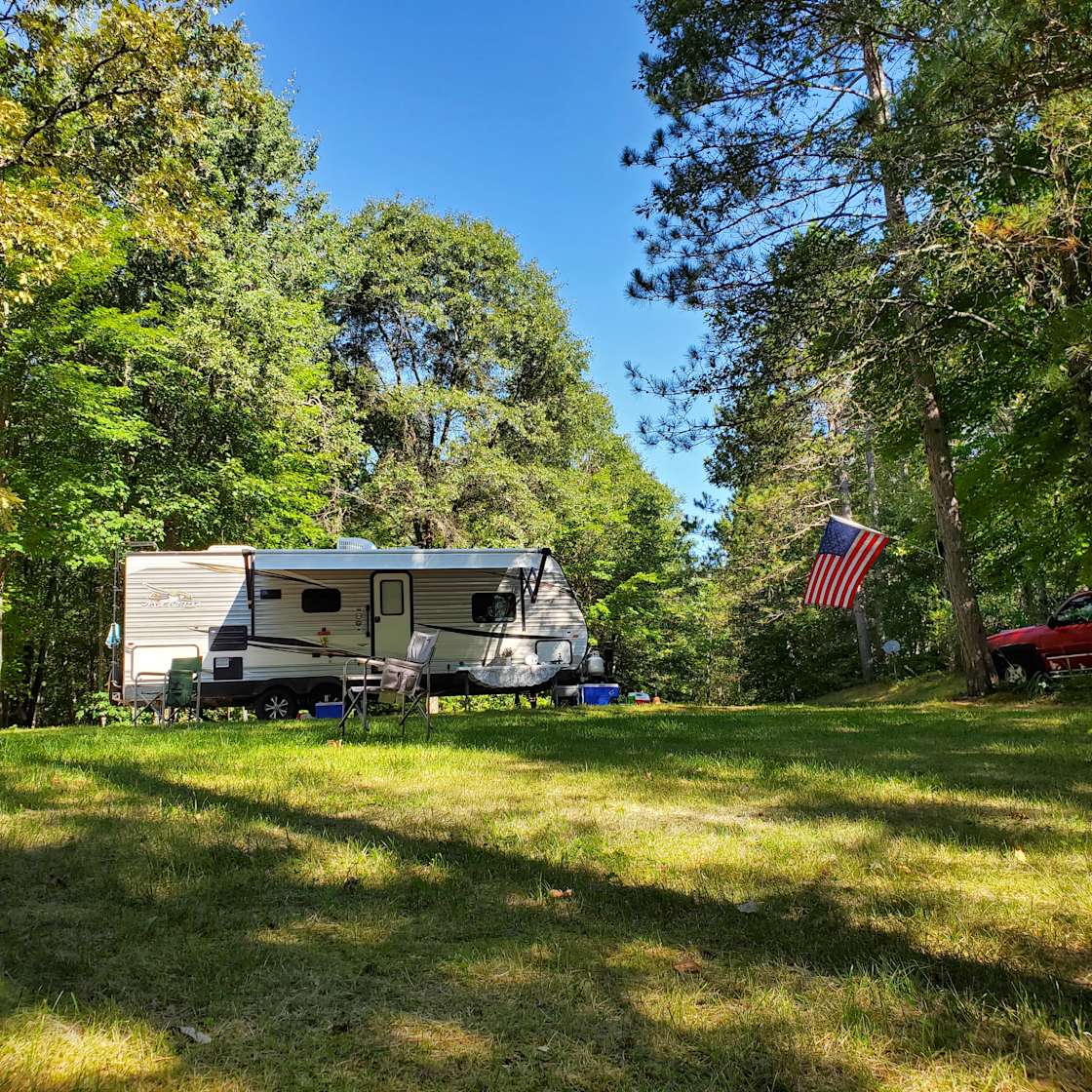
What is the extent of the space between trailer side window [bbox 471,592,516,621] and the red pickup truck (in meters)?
8.36

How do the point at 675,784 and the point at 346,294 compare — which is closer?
the point at 675,784

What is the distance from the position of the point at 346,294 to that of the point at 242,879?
69.8 feet

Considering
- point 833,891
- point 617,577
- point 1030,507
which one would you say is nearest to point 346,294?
point 617,577

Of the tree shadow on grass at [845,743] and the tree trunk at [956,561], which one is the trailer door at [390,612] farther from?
the tree trunk at [956,561]

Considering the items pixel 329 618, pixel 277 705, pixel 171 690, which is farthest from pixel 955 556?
pixel 171 690

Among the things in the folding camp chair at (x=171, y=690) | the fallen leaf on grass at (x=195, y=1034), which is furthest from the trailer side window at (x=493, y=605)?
the fallen leaf on grass at (x=195, y=1034)

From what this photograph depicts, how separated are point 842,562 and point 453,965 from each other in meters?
11.5

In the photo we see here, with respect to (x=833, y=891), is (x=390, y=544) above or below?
above

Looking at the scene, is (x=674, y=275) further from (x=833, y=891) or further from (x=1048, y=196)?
(x=833, y=891)

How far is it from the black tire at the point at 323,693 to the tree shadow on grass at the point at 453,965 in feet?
32.0

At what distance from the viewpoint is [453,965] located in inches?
92.1

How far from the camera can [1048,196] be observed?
7988 mm

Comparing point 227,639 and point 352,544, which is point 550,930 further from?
point 352,544

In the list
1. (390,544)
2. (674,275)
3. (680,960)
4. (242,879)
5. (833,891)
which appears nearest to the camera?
(680,960)
